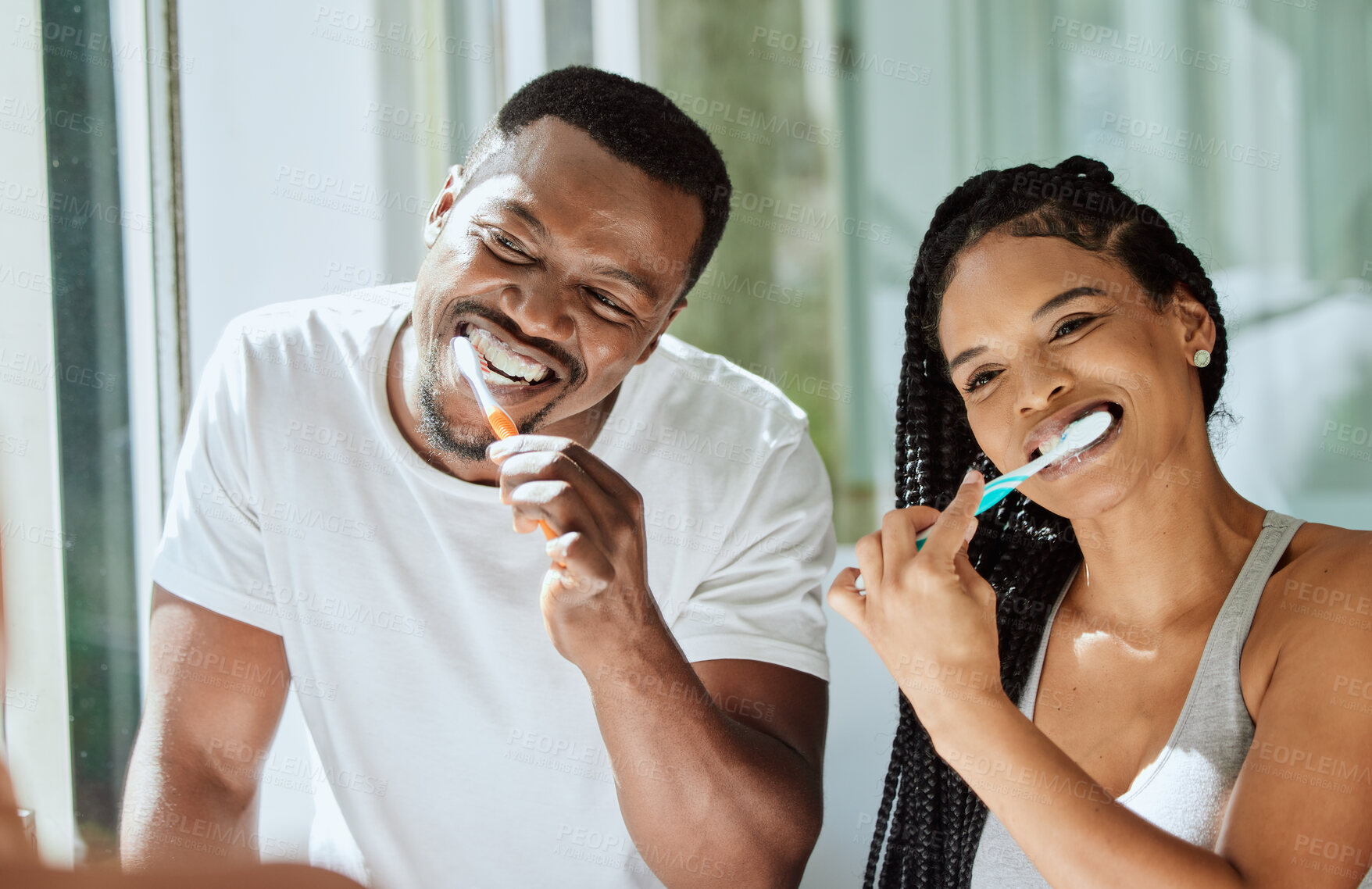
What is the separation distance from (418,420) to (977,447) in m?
0.63

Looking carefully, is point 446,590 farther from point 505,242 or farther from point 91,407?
point 91,407

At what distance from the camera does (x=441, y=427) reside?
47.6 inches

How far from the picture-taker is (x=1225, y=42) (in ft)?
5.28

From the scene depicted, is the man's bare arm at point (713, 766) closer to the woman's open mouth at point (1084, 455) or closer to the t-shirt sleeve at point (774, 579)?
the t-shirt sleeve at point (774, 579)

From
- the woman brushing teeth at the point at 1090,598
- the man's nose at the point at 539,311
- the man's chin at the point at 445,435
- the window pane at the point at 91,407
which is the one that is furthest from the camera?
the window pane at the point at 91,407

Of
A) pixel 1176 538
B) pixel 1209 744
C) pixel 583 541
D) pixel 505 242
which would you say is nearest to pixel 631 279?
pixel 505 242

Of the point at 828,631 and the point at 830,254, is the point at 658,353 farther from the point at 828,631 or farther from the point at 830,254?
the point at 830,254

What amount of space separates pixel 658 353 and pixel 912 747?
570mm

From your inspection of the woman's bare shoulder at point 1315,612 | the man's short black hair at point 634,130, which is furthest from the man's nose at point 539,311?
the woman's bare shoulder at point 1315,612

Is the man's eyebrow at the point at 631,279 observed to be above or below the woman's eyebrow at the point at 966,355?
above

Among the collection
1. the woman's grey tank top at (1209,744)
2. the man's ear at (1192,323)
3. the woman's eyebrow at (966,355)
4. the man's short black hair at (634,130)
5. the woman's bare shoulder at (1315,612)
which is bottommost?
the woman's grey tank top at (1209,744)

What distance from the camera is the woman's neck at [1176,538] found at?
96cm

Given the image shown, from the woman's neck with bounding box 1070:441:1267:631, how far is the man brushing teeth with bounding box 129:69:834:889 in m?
0.35

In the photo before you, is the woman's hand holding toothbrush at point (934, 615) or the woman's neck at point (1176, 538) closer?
the woman's hand holding toothbrush at point (934, 615)
